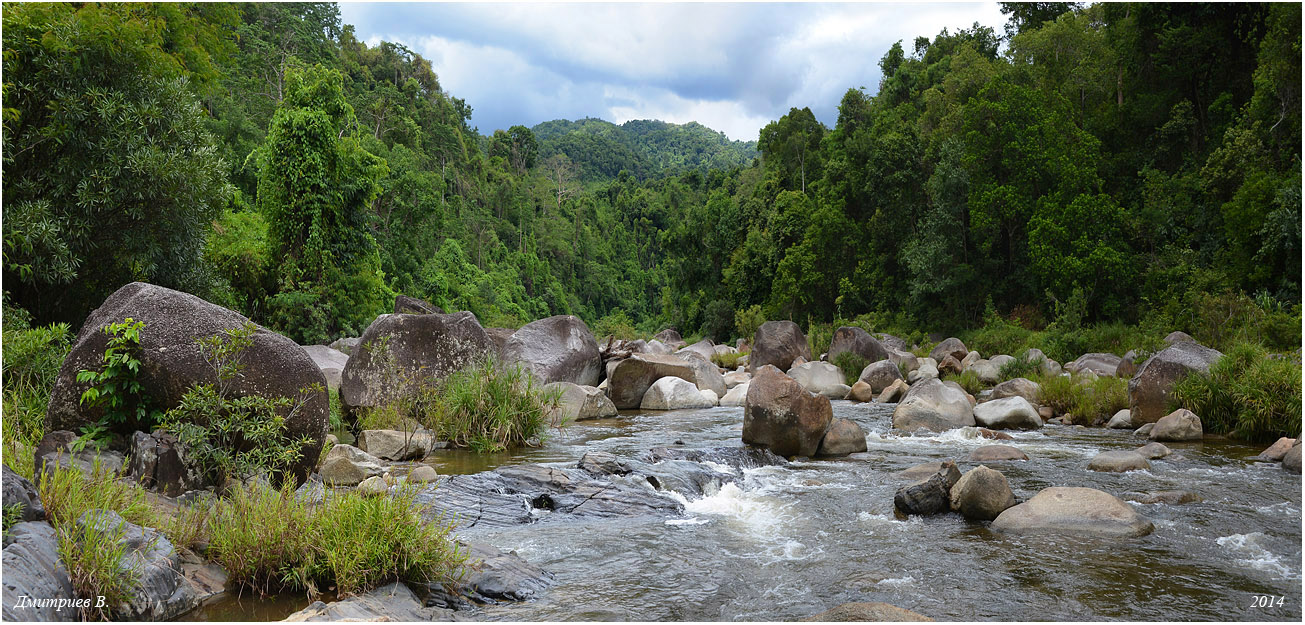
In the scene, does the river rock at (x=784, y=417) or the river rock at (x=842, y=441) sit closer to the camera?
the river rock at (x=784, y=417)

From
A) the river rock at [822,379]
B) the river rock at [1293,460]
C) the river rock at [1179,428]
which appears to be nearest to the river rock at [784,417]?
the river rock at [1179,428]

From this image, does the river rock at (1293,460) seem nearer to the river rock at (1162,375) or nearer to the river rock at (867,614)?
the river rock at (1162,375)

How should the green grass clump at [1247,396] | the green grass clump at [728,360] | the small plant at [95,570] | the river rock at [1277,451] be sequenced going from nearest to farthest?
the small plant at [95,570] < the river rock at [1277,451] < the green grass clump at [1247,396] < the green grass clump at [728,360]

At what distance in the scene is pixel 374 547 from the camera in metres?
4.86

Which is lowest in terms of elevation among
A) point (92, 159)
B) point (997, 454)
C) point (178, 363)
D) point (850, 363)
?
point (997, 454)

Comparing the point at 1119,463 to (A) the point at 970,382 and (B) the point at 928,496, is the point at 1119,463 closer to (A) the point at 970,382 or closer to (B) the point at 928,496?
(B) the point at 928,496

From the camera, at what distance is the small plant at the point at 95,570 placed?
412 cm

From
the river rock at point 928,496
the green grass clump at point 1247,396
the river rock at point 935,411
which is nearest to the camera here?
the river rock at point 928,496

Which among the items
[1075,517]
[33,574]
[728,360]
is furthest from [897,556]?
[728,360]

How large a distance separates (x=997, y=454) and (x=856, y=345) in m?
14.8

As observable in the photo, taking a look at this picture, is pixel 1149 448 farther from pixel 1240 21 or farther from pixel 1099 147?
pixel 1099 147

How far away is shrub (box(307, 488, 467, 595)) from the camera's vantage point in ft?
15.8

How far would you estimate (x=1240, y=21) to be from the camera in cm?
2856

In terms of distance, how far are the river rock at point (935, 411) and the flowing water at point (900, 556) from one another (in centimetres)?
383
